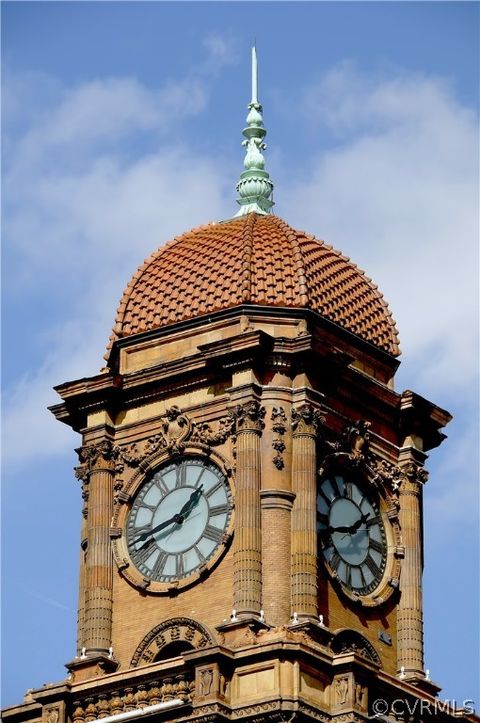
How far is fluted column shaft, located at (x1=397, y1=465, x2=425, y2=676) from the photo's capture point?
3004 inches

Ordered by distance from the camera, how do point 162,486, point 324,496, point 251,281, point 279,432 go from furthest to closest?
point 251,281 → point 162,486 → point 324,496 → point 279,432

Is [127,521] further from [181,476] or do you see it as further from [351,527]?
[351,527]

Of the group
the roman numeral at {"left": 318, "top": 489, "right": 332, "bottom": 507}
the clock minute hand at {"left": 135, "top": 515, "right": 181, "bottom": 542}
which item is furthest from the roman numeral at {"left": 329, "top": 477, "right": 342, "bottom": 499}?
the clock minute hand at {"left": 135, "top": 515, "right": 181, "bottom": 542}

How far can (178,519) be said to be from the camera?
250 feet

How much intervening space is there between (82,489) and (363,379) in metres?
7.35

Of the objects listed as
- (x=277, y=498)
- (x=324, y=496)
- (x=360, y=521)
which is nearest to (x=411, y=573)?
(x=360, y=521)

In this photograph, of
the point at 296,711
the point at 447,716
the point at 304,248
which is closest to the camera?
the point at 296,711

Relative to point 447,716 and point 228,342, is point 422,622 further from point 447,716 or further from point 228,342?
point 228,342

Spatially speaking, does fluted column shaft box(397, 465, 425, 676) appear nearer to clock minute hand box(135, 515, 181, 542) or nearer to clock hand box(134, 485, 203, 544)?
clock hand box(134, 485, 203, 544)

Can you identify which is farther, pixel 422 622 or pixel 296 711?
pixel 422 622

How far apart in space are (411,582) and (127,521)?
275 inches

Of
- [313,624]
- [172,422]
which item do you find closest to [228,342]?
[172,422]

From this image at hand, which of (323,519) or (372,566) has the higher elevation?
(323,519)

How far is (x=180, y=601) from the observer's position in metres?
75.0
